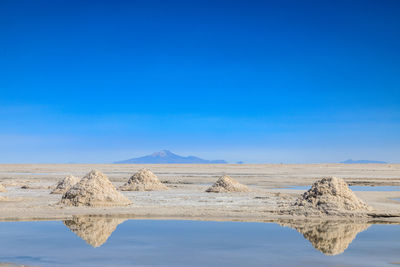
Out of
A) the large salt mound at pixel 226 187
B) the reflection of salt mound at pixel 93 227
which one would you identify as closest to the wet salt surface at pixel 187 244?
the reflection of salt mound at pixel 93 227

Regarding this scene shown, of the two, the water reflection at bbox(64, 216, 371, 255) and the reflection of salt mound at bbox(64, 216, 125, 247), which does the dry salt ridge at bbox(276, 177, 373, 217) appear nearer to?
the water reflection at bbox(64, 216, 371, 255)

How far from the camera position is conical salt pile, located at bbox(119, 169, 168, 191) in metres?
27.1

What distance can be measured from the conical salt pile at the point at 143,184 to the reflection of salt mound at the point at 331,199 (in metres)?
10.9

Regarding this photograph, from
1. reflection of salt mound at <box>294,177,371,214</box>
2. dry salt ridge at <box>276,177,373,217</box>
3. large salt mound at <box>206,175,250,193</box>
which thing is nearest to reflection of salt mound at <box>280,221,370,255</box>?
dry salt ridge at <box>276,177,373,217</box>

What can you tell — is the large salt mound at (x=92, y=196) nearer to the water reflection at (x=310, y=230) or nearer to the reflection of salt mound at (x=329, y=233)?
the water reflection at (x=310, y=230)

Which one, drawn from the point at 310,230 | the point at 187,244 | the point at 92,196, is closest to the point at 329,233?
the point at 310,230

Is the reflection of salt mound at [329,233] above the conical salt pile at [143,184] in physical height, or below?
below

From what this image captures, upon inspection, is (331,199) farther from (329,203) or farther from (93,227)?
(93,227)

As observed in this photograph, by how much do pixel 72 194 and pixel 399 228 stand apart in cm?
1083

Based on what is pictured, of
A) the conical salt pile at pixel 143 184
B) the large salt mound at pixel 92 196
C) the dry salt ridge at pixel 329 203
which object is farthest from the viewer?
the conical salt pile at pixel 143 184

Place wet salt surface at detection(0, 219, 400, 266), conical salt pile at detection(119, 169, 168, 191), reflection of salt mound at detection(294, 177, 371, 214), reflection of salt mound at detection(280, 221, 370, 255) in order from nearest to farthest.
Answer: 1. wet salt surface at detection(0, 219, 400, 266)
2. reflection of salt mound at detection(280, 221, 370, 255)
3. reflection of salt mound at detection(294, 177, 371, 214)
4. conical salt pile at detection(119, 169, 168, 191)

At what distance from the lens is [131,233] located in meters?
12.7

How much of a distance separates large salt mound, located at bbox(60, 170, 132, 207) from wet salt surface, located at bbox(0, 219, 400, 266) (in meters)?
3.86

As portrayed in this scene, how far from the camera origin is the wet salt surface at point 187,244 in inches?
368
